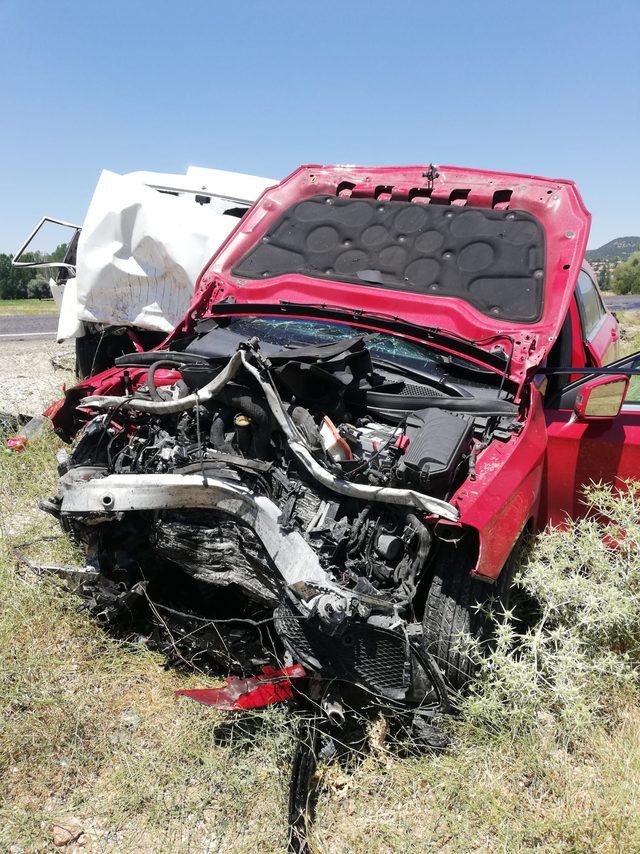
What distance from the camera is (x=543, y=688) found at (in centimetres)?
247

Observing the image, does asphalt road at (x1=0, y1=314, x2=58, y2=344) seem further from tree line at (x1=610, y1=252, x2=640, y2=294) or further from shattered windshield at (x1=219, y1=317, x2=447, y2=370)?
tree line at (x1=610, y1=252, x2=640, y2=294)

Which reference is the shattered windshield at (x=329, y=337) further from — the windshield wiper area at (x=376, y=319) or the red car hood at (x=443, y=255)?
the red car hood at (x=443, y=255)

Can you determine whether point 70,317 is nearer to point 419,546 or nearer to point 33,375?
point 33,375

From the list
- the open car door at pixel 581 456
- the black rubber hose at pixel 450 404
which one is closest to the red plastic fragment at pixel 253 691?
the black rubber hose at pixel 450 404

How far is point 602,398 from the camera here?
2838 mm

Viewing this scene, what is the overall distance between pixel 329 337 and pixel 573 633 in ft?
5.87

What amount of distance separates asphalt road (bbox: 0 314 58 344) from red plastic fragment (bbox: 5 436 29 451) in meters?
8.53

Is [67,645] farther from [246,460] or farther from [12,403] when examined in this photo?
[12,403]

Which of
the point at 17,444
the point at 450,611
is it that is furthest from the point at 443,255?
the point at 17,444

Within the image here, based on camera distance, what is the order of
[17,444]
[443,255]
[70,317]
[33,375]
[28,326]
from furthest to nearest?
[28,326] < [33,375] < [70,317] < [17,444] < [443,255]

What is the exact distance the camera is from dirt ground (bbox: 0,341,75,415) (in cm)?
729

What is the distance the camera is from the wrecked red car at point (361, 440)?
7.70ft

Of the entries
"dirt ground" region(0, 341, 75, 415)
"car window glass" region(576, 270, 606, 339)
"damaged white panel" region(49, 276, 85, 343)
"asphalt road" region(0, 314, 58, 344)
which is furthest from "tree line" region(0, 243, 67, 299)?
"car window glass" region(576, 270, 606, 339)

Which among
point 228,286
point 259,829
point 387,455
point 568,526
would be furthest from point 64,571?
point 568,526
